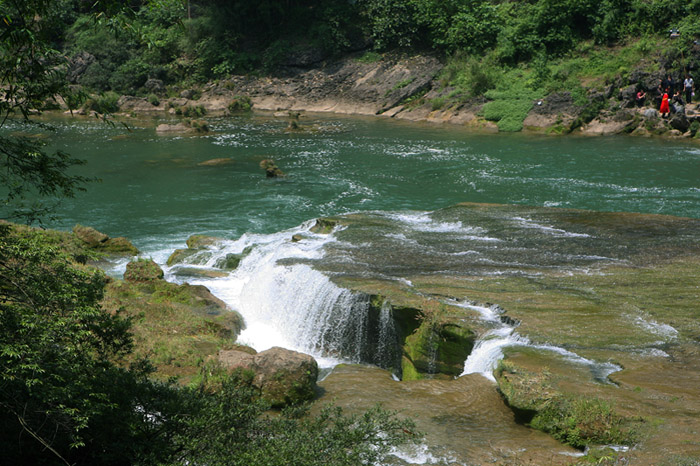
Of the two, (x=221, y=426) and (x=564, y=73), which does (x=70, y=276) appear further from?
(x=564, y=73)

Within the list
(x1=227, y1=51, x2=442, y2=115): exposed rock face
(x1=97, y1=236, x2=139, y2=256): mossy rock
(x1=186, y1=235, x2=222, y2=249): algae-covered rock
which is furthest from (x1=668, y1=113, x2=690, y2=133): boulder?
(x1=97, y1=236, x2=139, y2=256): mossy rock

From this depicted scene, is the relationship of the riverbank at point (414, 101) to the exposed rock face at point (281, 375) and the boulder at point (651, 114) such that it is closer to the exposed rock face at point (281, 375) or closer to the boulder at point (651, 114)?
the boulder at point (651, 114)

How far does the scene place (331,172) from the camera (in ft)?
83.8

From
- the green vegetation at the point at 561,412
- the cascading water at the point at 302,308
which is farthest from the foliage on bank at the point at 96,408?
the cascading water at the point at 302,308

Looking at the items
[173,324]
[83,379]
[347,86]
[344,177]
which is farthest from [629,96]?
[83,379]

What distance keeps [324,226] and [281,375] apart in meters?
8.12

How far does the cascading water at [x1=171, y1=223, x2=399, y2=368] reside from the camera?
11227 mm

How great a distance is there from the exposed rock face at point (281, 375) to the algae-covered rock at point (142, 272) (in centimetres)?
515

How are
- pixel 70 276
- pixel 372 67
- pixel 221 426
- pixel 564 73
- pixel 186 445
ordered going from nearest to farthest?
1. pixel 186 445
2. pixel 221 426
3. pixel 70 276
4. pixel 564 73
5. pixel 372 67

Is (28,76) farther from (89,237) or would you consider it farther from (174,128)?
(174,128)

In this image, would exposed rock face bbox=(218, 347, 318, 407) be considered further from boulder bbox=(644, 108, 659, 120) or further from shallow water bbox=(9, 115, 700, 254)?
boulder bbox=(644, 108, 659, 120)

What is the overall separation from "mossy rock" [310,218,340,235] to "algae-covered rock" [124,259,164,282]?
4.21 meters

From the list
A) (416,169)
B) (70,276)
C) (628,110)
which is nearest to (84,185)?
(416,169)

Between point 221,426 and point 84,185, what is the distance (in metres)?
20.3
